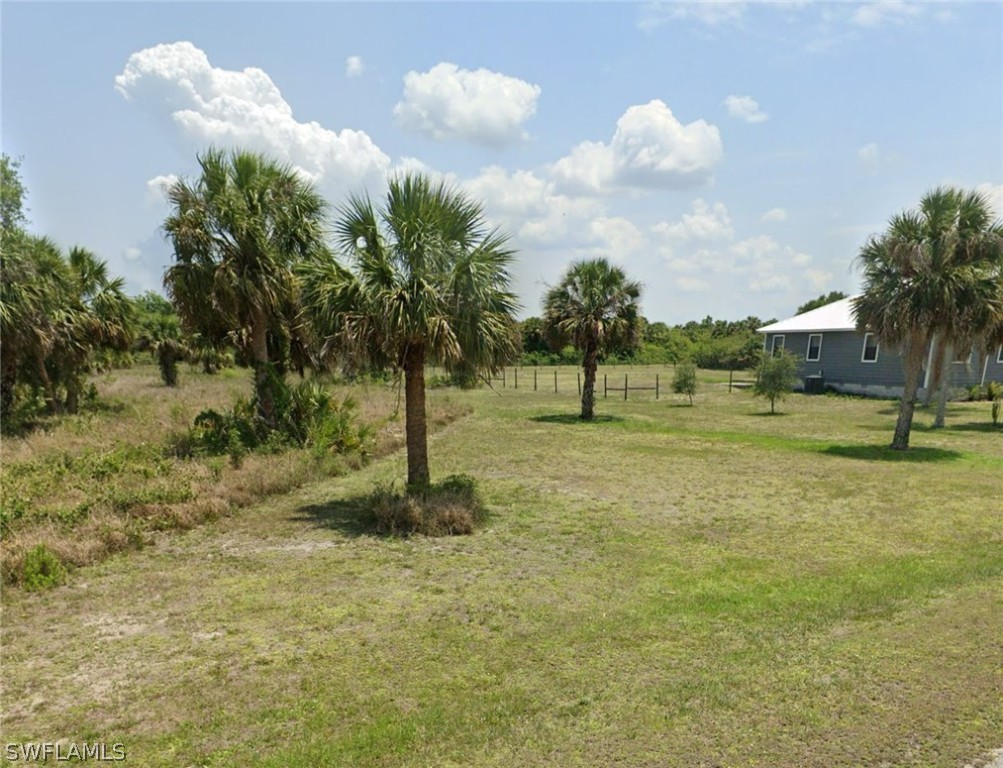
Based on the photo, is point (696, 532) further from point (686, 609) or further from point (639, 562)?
point (686, 609)

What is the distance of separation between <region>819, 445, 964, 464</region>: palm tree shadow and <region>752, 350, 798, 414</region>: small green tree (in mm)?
7060

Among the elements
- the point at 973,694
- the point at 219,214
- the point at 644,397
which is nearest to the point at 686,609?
the point at 973,694

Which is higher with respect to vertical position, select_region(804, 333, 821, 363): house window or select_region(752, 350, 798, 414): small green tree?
select_region(804, 333, 821, 363): house window

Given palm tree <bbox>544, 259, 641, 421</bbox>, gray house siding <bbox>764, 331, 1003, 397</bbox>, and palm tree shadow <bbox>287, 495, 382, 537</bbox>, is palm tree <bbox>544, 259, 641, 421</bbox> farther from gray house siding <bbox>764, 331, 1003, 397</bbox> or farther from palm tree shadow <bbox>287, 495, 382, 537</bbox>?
gray house siding <bbox>764, 331, 1003, 397</bbox>

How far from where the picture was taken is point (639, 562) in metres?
7.12

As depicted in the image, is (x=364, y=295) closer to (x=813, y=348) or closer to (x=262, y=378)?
(x=262, y=378)

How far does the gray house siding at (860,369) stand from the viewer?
27.9 m

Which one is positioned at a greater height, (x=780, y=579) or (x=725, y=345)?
(x=725, y=345)

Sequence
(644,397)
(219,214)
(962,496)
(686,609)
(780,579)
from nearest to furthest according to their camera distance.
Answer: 1. (686,609)
2. (780,579)
3. (962,496)
4. (219,214)
5. (644,397)

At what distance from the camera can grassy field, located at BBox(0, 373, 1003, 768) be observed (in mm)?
3729

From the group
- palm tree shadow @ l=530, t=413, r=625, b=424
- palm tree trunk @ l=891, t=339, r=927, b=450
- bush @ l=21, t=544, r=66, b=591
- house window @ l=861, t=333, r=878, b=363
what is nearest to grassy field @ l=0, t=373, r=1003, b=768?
bush @ l=21, t=544, r=66, b=591

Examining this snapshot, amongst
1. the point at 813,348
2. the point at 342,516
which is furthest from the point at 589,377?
the point at 813,348

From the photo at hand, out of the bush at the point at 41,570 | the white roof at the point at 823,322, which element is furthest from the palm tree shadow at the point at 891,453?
the white roof at the point at 823,322

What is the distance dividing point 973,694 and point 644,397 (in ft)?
84.9
